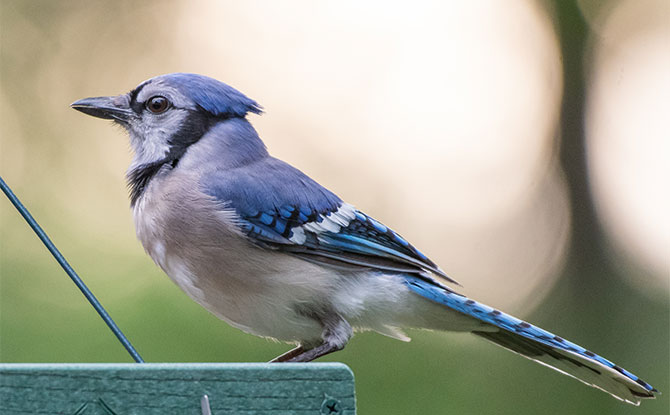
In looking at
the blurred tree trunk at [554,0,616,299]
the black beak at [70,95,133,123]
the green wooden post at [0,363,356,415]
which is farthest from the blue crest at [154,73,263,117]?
the blurred tree trunk at [554,0,616,299]

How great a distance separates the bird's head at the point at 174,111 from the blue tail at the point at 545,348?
0.71 m

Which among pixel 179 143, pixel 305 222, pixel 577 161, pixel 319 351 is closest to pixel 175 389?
pixel 319 351

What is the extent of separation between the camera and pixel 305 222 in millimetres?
2451

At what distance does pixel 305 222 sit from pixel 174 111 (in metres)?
0.49

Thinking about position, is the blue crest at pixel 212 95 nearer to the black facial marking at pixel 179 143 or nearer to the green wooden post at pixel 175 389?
the black facial marking at pixel 179 143

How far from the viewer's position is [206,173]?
2.48m

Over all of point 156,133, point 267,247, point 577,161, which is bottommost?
point 267,247

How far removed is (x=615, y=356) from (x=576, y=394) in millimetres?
322

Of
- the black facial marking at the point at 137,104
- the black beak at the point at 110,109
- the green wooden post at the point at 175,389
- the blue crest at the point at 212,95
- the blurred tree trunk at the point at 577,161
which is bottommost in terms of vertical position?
the green wooden post at the point at 175,389

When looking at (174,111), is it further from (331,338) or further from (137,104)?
(331,338)

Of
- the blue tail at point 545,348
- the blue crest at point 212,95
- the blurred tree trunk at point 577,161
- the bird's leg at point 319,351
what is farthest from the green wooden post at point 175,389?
the blurred tree trunk at point 577,161

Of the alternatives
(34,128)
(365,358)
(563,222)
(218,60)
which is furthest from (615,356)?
(34,128)

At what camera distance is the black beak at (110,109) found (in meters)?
2.58

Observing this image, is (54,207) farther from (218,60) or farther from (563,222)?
(563,222)
